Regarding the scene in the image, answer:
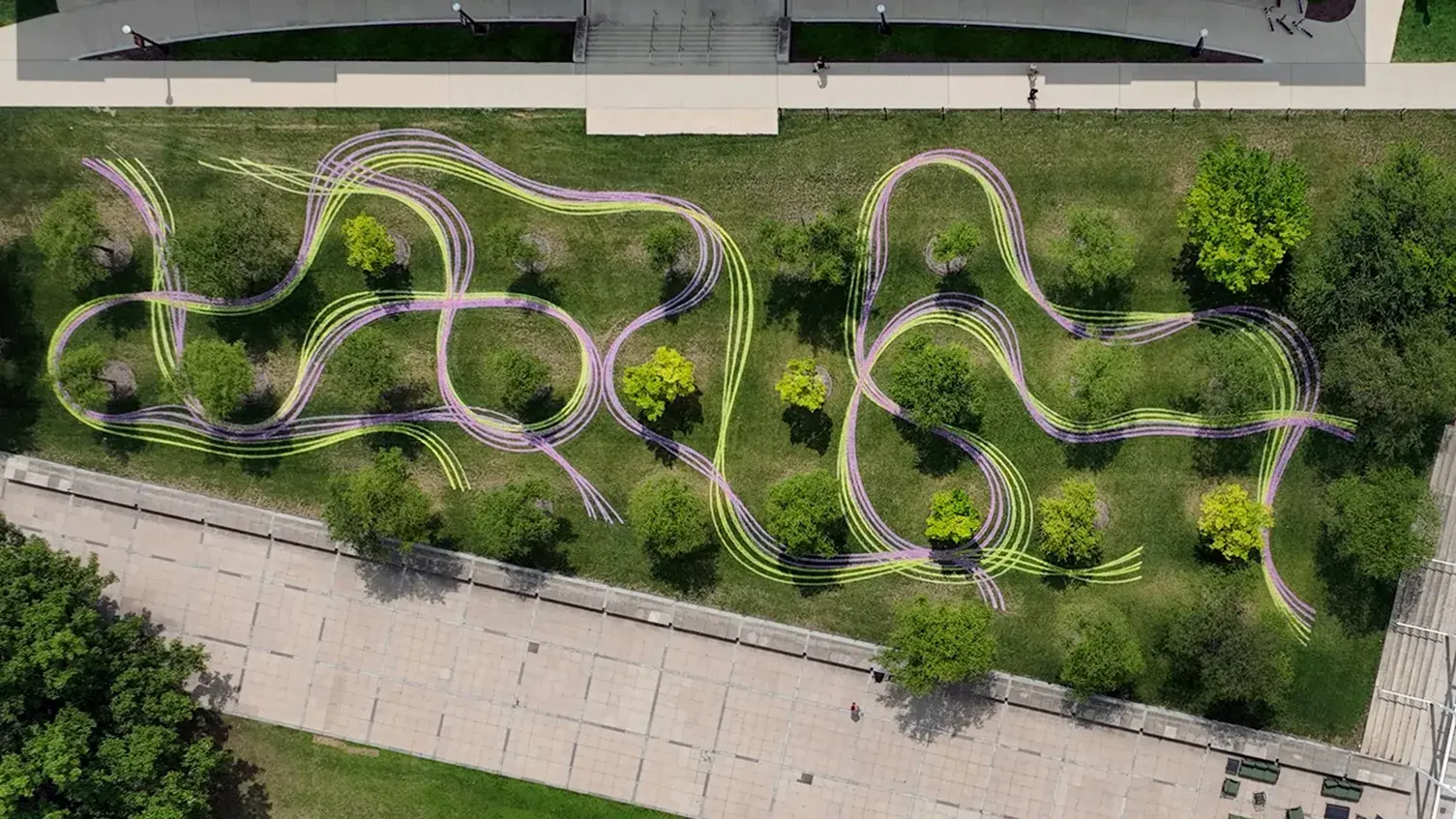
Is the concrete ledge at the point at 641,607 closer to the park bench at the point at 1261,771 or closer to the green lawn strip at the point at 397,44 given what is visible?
the green lawn strip at the point at 397,44

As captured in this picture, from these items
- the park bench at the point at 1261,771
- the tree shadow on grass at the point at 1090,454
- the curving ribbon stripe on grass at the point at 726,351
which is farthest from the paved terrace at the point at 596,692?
the tree shadow on grass at the point at 1090,454

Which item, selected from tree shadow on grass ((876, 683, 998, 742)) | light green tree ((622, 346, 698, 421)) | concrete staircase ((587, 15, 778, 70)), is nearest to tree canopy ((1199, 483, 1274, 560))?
tree shadow on grass ((876, 683, 998, 742))

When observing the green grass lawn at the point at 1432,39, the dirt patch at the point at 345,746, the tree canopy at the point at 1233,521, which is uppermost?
the green grass lawn at the point at 1432,39

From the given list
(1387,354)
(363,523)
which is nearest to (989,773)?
(1387,354)

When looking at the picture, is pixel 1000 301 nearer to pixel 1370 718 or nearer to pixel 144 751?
pixel 1370 718

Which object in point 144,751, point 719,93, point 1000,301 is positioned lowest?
point 144,751

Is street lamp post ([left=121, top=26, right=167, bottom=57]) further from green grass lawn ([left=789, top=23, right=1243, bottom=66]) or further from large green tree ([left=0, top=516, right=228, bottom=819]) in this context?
green grass lawn ([left=789, top=23, right=1243, bottom=66])

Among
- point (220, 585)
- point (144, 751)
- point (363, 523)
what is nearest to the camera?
point (144, 751)
